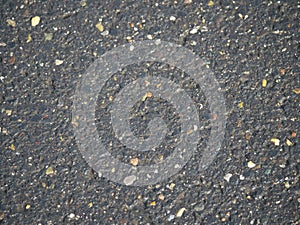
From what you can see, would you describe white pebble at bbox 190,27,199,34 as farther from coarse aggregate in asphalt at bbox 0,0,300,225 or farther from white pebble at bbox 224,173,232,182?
white pebble at bbox 224,173,232,182

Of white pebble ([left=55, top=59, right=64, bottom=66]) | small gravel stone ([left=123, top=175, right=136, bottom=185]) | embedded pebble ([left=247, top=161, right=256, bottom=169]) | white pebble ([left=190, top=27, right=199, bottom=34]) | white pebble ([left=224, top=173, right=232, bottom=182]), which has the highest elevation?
white pebble ([left=55, top=59, right=64, bottom=66])

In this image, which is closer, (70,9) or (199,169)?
(199,169)

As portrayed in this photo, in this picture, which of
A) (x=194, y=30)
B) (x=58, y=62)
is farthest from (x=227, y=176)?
(x=58, y=62)

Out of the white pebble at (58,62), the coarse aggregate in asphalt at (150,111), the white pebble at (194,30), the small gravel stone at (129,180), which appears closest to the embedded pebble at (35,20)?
the coarse aggregate in asphalt at (150,111)

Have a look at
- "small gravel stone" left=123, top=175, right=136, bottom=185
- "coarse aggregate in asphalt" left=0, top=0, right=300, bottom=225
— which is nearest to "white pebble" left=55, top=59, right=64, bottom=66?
"coarse aggregate in asphalt" left=0, top=0, right=300, bottom=225

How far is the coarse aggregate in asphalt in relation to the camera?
240 centimetres

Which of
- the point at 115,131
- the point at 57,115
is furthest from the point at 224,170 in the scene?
the point at 57,115

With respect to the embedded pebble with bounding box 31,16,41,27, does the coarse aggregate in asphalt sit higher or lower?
lower

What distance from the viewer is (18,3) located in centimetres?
271

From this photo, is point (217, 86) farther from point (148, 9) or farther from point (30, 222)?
point (30, 222)

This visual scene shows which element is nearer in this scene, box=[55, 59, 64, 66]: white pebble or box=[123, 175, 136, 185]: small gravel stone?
box=[123, 175, 136, 185]: small gravel stone

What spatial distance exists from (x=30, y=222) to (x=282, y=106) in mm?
1270

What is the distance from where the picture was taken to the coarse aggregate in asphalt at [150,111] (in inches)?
94.4

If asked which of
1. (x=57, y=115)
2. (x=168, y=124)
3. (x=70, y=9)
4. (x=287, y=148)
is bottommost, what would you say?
(x=287, y=148)
